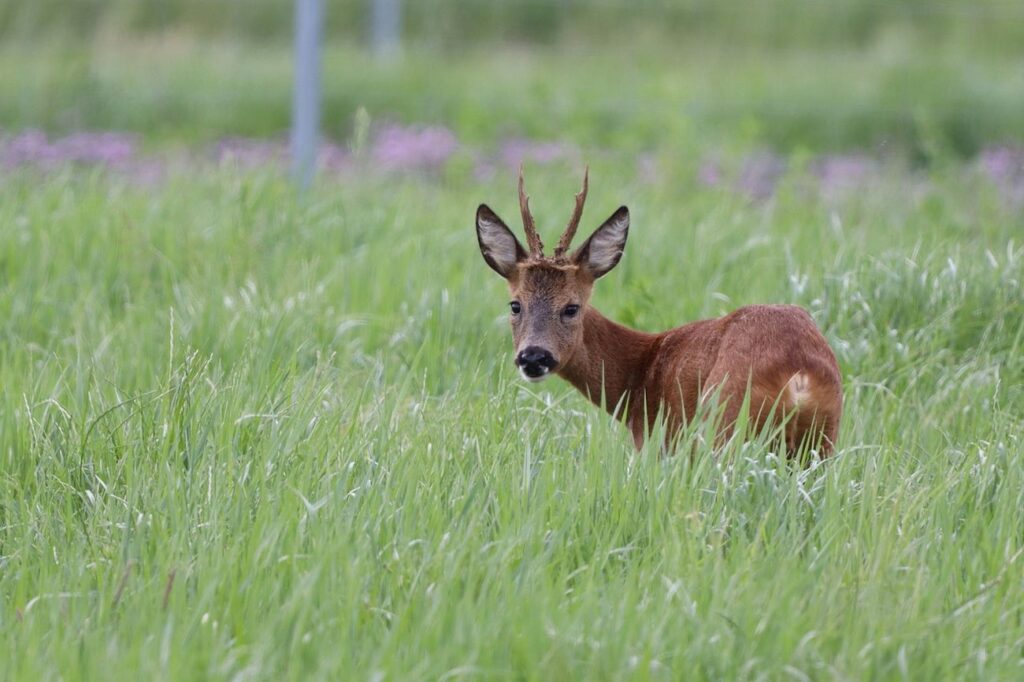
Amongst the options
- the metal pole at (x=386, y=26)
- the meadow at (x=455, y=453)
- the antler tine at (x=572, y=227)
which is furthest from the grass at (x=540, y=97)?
the antler tine at (x=572, y=227)

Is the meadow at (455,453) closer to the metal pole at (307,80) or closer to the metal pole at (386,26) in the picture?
the metal pole at (307,80)

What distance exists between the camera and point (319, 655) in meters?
3.01

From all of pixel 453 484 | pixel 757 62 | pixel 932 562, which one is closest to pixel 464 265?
pixel 453 484

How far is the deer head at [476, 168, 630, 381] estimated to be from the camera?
15.5 feet

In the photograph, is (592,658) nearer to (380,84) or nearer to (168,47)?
(380,84)

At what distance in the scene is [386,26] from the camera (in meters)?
12.7

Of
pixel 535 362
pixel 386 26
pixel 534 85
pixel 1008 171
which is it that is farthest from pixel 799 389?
pixel 386 26

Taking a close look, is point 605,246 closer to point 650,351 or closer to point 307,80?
point 650,351

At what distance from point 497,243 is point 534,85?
6.05m

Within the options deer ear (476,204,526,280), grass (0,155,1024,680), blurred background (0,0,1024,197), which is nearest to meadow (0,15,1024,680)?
grass (0,155,1024,680)

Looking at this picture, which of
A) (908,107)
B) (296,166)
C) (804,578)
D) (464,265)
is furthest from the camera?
(908,107)

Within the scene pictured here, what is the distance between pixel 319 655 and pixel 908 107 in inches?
344

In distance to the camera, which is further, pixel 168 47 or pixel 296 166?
pixel 168 47

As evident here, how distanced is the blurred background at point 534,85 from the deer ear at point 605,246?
1.75 meters
